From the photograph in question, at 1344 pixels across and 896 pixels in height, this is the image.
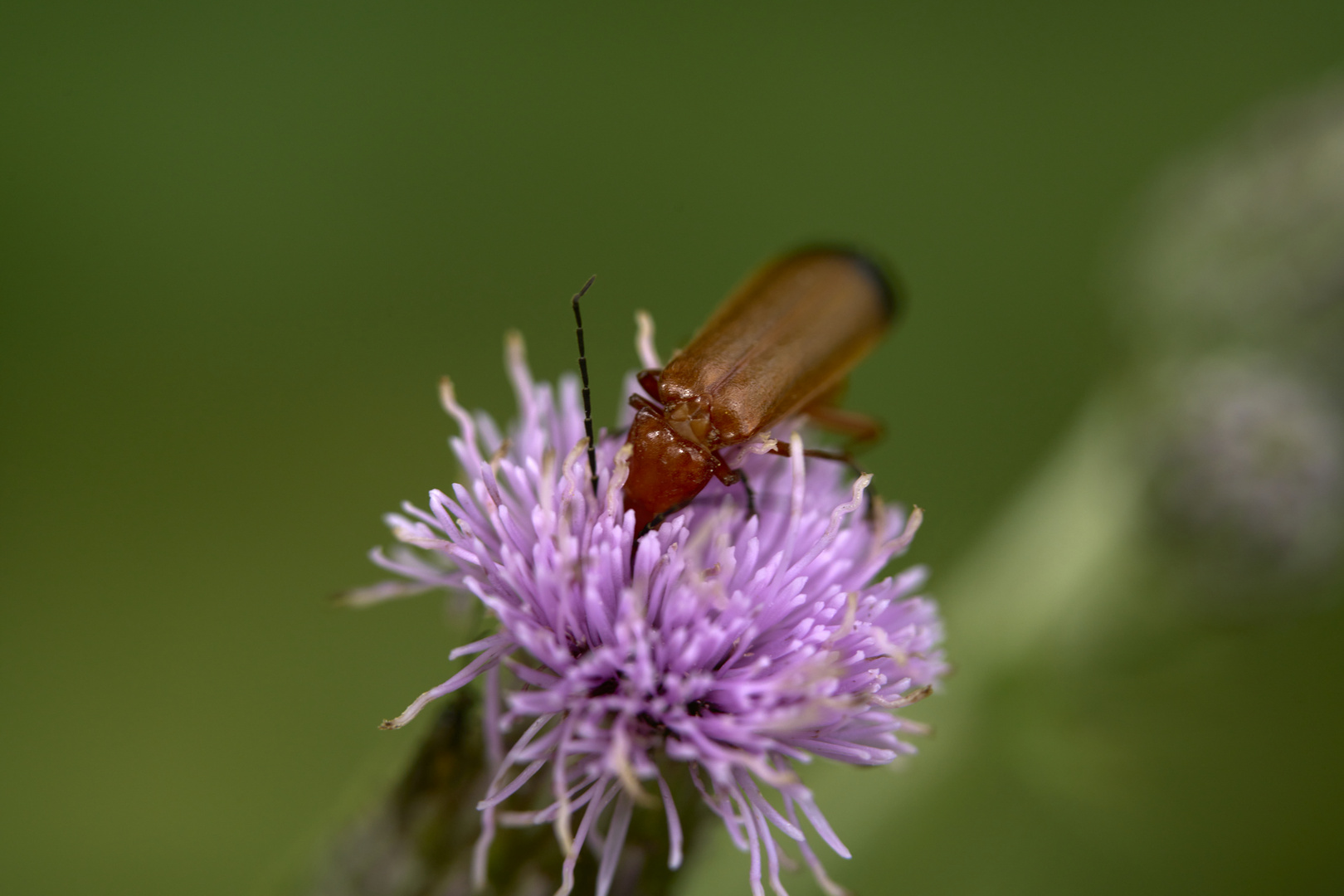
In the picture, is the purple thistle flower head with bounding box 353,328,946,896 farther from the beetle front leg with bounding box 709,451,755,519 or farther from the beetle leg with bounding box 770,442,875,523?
the beetle leg with bounding box 770,442,875,523

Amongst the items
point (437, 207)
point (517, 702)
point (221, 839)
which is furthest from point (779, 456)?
point (437, 207)

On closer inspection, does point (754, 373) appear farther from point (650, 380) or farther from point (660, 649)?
point (660, 649)

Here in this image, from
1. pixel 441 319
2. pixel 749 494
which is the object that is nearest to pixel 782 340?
pixel 749 494

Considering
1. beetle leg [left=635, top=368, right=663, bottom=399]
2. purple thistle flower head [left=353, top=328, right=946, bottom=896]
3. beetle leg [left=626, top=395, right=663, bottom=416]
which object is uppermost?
beetle leg [left=635, top=368, right=663, bottom=399]

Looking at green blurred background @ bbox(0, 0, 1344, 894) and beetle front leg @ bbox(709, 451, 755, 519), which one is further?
green blurred background @ bbox(0, 0, 1344, 894)

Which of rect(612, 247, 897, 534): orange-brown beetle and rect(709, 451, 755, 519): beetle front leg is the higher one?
rect(612, 247, 897, 534): orange-brown beetle

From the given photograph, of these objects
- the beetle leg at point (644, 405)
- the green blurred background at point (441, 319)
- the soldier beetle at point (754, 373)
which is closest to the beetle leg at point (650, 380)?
the soldier beetle at point (754, 373)

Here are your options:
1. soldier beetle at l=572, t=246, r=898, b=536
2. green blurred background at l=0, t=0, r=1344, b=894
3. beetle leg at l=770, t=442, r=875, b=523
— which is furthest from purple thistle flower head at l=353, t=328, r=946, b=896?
green blurred background at l=0, t=0, r=1344, b=894
